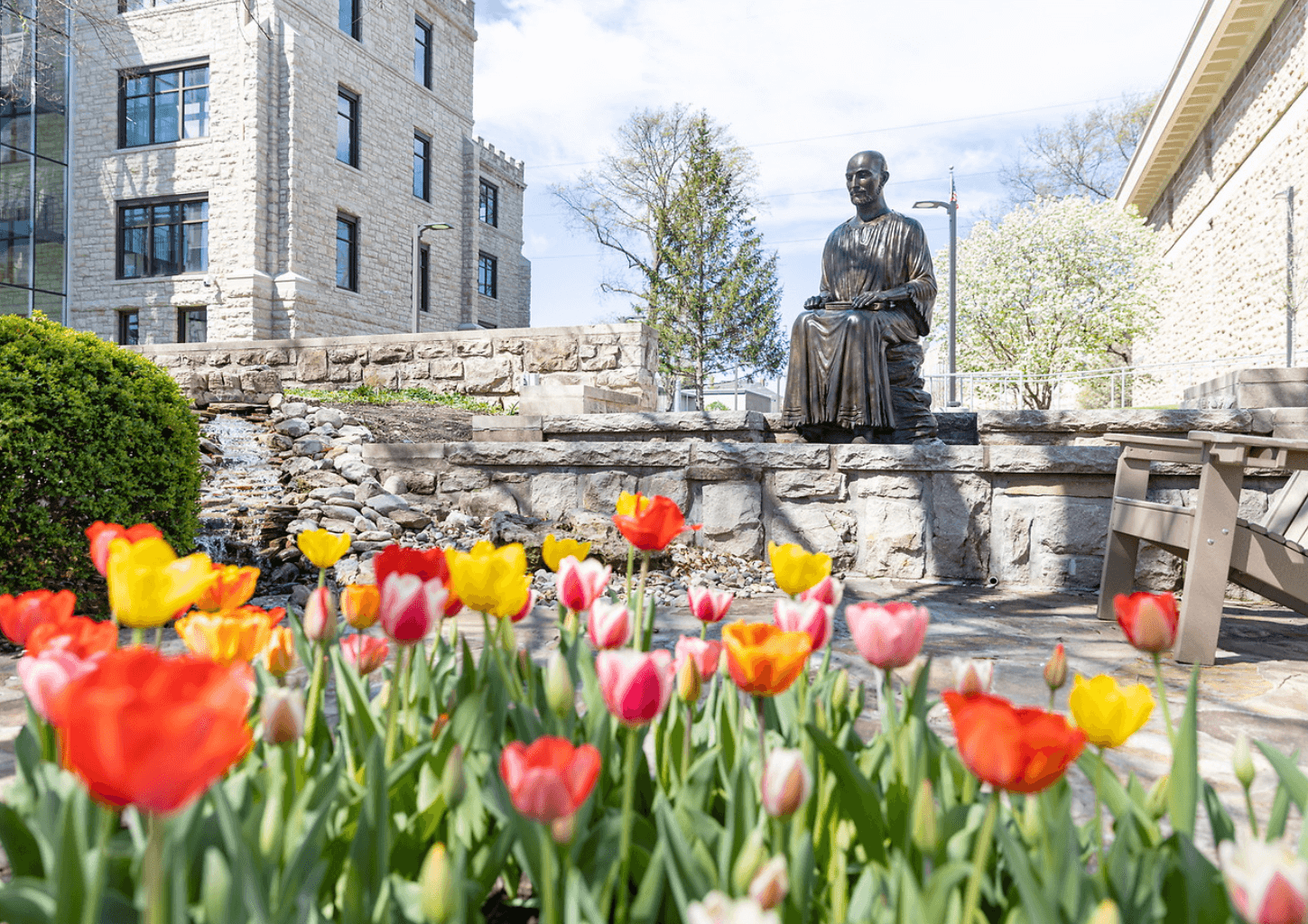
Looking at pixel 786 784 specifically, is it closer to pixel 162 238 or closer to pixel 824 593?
pixel 824 593

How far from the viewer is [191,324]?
50.4 feet

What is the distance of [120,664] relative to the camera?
54cm

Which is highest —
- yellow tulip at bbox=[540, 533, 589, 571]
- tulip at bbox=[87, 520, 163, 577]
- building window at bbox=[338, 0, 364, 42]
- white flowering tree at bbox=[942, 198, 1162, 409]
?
building window at bbox=[338, 0, 364, 42]

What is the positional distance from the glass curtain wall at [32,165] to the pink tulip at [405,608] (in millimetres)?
17737

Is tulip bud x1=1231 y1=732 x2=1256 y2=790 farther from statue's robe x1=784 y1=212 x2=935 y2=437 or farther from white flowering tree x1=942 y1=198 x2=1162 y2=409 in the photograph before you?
white flowering tree x1=942 y1=198 x2=1162 y2=409

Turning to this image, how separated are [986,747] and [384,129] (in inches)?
757

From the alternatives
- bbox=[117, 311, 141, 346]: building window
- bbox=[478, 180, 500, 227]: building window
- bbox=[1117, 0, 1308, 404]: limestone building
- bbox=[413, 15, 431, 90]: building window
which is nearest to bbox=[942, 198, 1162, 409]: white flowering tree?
bbox=[1117, 0, 1308, 404]: limestone building

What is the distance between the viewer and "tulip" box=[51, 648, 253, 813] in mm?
472

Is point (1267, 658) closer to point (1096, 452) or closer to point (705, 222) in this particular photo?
point (1096, 452)

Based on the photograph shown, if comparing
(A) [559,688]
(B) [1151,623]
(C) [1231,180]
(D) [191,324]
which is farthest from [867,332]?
(D) [191,324]

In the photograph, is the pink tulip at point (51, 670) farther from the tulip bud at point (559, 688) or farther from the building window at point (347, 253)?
the building window at point (347, 253)

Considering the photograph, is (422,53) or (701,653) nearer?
(701,653)

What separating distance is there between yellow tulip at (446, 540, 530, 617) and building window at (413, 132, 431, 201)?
1926cm

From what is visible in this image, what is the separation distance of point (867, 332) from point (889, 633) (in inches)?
161
